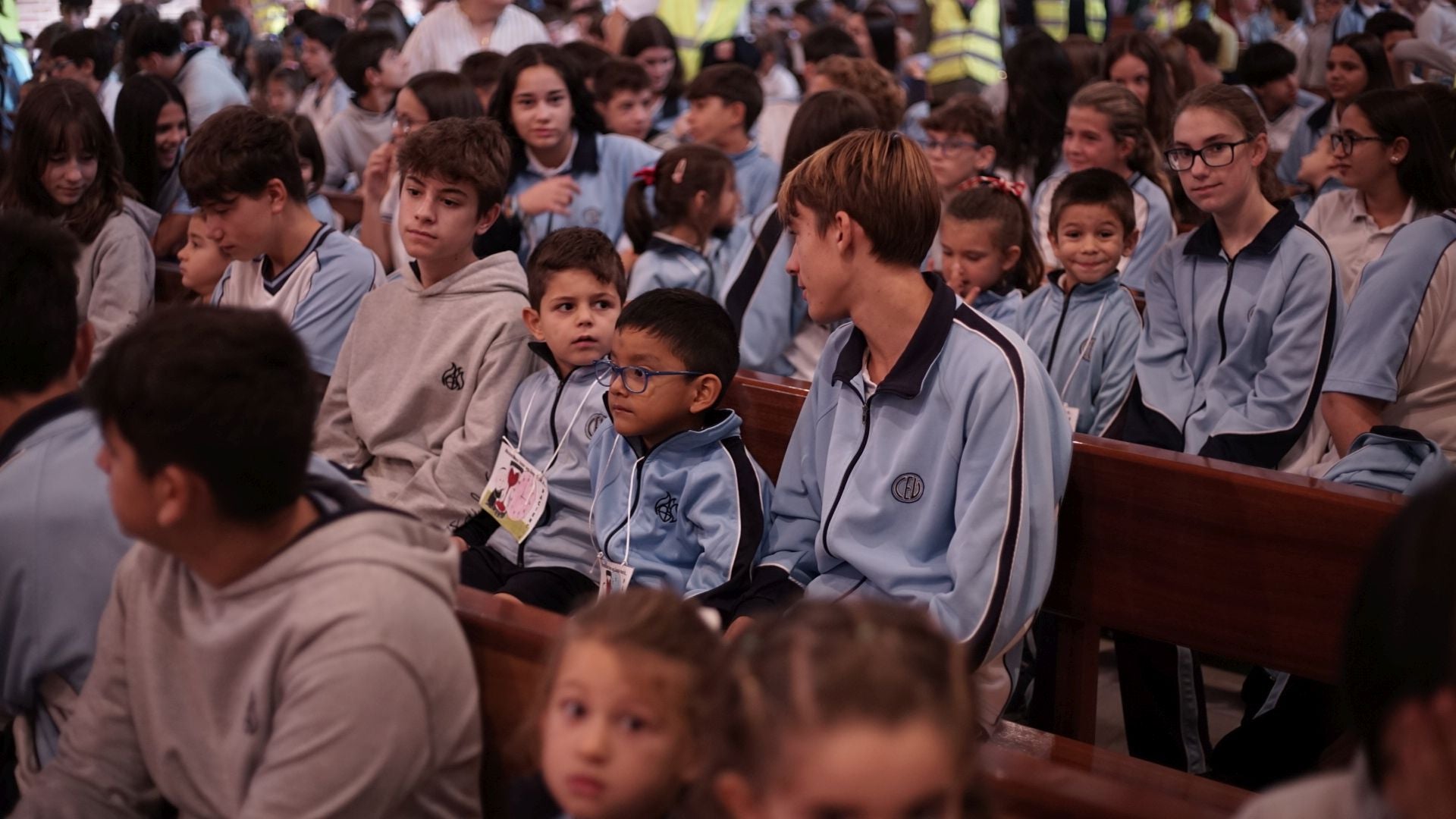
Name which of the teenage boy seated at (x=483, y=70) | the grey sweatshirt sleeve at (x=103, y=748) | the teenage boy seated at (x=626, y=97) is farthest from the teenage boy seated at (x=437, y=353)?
the teenage boy seated at (x=483, y=70)

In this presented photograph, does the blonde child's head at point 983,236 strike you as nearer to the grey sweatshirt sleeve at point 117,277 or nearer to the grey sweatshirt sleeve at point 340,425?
the grey sweatshirt sleeve at point 340,425

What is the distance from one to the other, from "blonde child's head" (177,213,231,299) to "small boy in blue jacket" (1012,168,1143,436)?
2.48 m

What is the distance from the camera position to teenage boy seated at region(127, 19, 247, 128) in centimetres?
784

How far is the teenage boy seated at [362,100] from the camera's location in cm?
746

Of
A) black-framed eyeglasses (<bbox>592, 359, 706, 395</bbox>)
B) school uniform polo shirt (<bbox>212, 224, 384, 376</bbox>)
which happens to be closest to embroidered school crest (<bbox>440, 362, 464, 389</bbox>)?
school uniform polo shirt (<bbox>212, 224, 384, 376</bbox>)

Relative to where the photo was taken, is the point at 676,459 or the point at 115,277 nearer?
the point at 676,459

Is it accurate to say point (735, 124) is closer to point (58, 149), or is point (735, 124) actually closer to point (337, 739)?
point (58, 149)

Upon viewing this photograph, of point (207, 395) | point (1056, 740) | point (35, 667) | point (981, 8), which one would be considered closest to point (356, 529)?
point (207, 395)

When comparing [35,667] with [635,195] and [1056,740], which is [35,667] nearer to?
[1056,740]

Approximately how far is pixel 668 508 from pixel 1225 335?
64.8 inches

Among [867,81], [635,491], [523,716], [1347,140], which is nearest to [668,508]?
[635,491]

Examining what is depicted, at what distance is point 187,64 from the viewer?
8.04 metres

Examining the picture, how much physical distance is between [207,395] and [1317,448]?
9.09ft

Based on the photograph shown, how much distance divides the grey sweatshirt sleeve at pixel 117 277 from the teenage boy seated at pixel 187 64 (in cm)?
339
